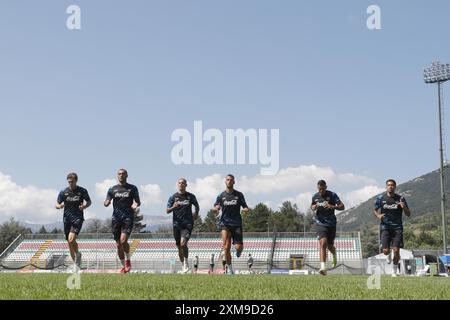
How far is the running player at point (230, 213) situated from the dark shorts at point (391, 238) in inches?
147

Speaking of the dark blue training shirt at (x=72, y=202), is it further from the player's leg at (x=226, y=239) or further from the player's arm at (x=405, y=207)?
the player's arm at (x=405, y=207)

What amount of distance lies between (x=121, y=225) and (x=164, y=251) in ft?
157

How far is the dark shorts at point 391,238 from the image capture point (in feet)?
49.5

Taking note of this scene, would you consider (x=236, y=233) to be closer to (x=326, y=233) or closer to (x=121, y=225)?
(x=326, y=233)

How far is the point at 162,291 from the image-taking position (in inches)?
243

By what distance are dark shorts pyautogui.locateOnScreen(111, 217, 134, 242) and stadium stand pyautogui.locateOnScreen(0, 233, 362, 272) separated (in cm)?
3506

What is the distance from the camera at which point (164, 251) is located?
6181 centimetres

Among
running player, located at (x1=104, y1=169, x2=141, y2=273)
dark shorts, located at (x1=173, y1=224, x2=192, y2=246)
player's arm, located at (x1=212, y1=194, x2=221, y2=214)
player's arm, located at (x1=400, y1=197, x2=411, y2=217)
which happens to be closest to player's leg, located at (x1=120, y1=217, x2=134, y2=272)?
running player, located at (x1=104, y1=169, x2=141, y2=273)

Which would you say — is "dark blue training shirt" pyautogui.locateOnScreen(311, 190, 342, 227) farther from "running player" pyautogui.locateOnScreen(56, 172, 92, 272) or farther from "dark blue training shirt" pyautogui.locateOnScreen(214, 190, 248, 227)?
"running player" pyautogui.locateOnScreen(56, 172, 92, 272)
